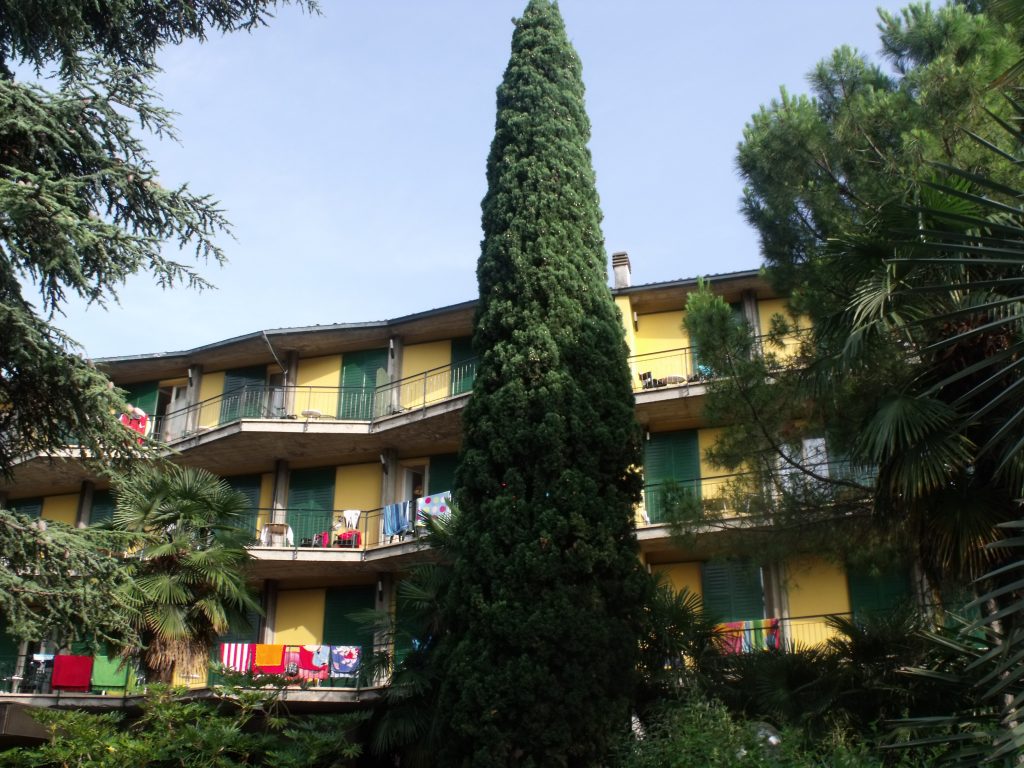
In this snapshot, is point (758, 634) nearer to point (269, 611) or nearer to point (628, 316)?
point (628, 316)

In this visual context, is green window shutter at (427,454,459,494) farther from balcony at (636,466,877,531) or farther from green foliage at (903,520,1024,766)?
green foliage at (903,520,1024,766)

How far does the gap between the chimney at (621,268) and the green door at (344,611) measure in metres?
8.19

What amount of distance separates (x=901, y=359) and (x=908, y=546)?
1.98 metres

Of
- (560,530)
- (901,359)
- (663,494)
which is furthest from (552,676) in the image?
(901,359)

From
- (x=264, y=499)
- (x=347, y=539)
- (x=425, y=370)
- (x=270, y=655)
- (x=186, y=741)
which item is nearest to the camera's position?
(x=186, y=741)

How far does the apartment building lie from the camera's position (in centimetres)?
1931

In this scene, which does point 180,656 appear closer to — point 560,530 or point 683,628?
point 560,530

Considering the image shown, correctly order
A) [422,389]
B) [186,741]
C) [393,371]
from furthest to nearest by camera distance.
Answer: [393,371]
[422,389]
[186,741]

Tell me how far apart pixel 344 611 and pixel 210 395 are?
6.50 metres

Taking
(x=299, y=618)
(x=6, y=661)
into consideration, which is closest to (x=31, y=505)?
(x=6, y=661)

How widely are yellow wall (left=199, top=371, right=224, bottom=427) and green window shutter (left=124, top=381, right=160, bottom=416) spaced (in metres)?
1.48

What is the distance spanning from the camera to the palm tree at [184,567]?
51.3 ft

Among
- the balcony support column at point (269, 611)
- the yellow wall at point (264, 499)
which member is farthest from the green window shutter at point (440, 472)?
the balcony support column at point (269, 611)

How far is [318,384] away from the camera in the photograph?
966 inches
